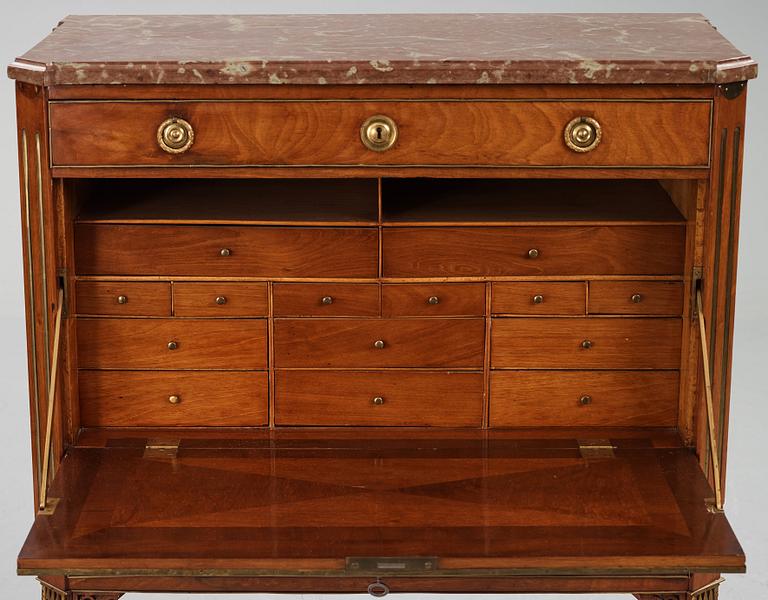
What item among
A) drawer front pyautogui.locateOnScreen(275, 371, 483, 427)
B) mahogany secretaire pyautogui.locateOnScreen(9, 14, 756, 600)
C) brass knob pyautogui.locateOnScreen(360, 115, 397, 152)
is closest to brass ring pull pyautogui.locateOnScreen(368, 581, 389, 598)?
mahogany secretaire pyautogui.locateOnScreen(9, 14, 756, 600)

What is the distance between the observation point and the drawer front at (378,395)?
14.2ft

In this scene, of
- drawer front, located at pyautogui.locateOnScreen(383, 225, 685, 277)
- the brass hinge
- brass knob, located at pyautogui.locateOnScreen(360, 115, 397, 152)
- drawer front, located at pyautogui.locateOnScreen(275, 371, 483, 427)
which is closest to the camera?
the brass hinge

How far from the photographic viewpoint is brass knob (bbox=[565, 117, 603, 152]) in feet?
12.9

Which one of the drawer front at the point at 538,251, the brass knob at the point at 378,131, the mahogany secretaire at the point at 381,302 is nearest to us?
the mahogany secretaire at the point at 381,302

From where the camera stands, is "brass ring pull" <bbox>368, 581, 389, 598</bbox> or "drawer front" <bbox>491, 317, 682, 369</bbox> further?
"drawer front" <bbox>491, 317, 682, 369</bbox>

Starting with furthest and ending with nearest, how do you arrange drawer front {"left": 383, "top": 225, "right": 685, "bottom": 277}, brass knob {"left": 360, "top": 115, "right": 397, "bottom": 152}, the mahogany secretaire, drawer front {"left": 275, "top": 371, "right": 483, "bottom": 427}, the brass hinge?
drawer front {"left": 275, "top": 371, "right": 483, "bottom": 427} < drawer front {"left": 383, "top": 225, "right": 685, "bottom": 277} < brass knob {"left": 360, "top": 115, "right": 397, "bottom": 152} < the mahogany secretaire < the brass hinge

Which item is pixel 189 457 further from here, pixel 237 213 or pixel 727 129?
pixel 727 129

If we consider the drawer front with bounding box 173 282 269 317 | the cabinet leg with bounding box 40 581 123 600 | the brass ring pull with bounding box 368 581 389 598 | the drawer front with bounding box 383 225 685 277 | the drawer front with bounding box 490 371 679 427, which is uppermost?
the drawer front with bounding box 383 225 685 277

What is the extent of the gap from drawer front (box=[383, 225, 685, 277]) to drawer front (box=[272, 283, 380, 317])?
0.09 m

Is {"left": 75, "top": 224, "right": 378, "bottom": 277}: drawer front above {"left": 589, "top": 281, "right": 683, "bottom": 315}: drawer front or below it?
above

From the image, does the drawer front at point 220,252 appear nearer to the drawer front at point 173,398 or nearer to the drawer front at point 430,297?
the drawer front at point 430,297

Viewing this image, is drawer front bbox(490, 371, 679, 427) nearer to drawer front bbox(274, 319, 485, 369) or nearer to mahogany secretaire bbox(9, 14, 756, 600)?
mahogany secretaire bbox(9, 14, 756, 600)

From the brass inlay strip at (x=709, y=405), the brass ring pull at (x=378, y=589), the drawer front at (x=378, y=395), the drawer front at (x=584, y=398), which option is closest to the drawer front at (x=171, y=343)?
the drawer front at (x=378, y=395)

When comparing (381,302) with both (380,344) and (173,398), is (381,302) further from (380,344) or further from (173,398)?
(173,398)
